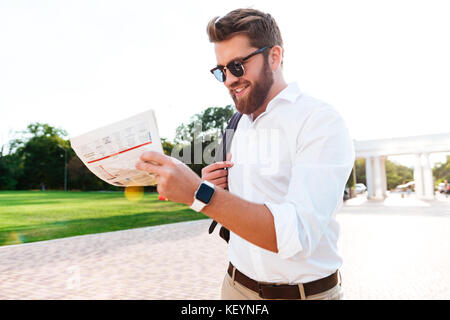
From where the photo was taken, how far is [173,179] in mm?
1350

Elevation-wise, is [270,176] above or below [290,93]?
below

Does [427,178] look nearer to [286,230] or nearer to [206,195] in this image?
[286,230]

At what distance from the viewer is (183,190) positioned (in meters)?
1.36

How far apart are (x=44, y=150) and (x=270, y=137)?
76.8 m

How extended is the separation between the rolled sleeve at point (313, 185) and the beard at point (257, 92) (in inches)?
16.1

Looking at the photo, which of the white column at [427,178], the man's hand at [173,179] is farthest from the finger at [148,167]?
the white column at [427,178]

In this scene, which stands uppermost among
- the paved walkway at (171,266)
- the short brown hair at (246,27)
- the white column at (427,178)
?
the short brown hair at (246,27)

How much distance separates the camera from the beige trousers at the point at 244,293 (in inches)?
72.4

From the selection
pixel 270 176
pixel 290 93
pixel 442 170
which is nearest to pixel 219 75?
pixel 290 93

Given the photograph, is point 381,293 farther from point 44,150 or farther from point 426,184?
point 44,150

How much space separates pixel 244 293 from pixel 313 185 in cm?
92

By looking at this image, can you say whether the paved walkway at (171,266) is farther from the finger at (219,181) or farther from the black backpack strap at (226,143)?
the finger at (219,181)

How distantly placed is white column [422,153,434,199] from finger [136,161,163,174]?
37204 millimetres
